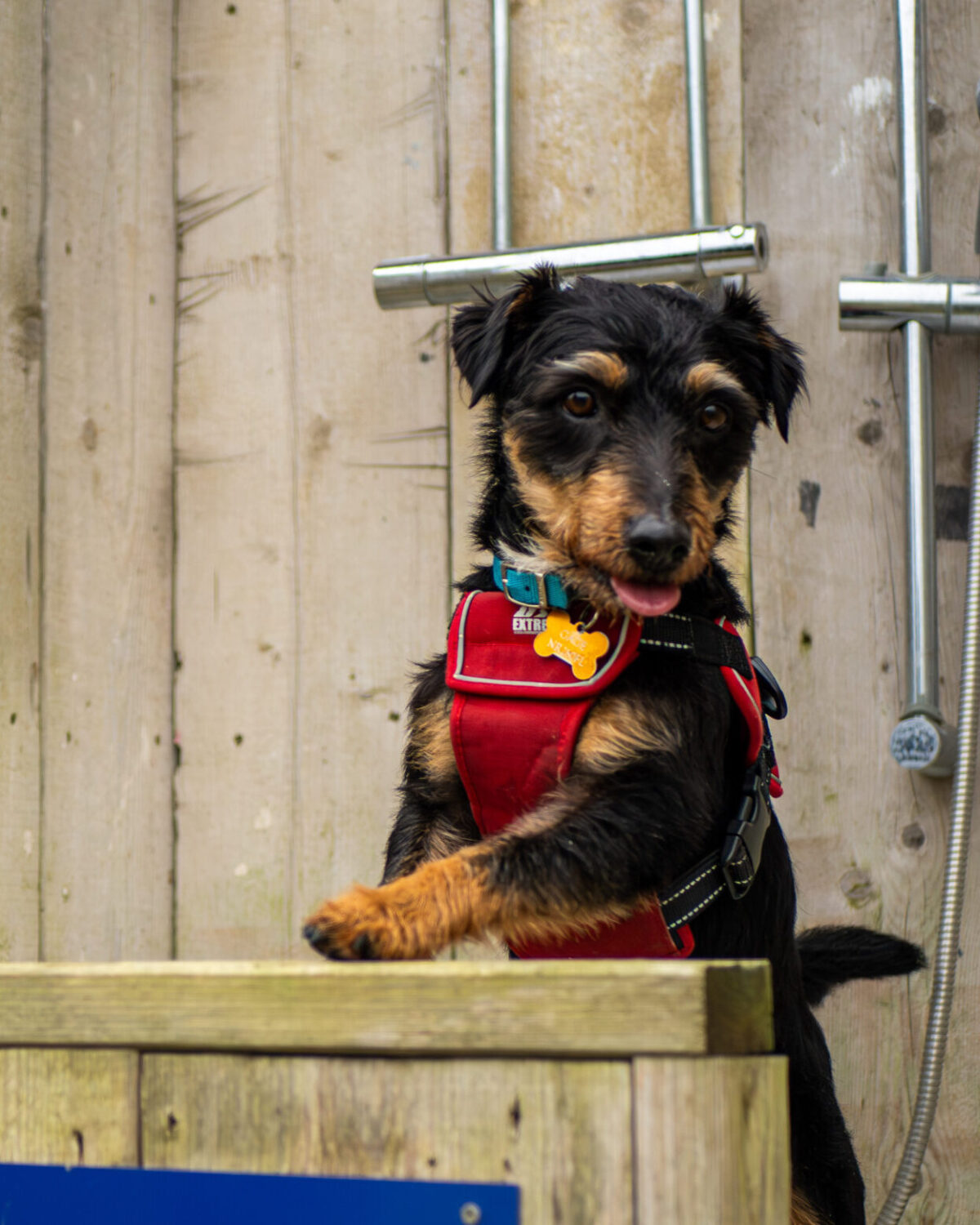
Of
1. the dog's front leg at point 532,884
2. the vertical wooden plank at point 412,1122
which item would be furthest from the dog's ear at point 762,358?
the vertical wooden plank at point 412,1122

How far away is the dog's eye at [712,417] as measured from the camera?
189 centimetres

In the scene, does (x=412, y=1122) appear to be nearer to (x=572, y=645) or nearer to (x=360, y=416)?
(x=572, y=645)

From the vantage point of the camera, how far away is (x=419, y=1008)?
44.0 inches

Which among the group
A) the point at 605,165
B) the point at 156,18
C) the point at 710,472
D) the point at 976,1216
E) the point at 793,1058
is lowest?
the point at 976,1216

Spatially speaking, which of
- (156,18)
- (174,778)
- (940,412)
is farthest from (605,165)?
(174,778)

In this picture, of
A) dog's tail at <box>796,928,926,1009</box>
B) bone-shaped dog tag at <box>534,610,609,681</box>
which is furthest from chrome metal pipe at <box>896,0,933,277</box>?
dog's tail at <box>796,928,926,1009</box>

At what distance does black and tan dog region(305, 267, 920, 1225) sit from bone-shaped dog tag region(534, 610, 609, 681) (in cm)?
4

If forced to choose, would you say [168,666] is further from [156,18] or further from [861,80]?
[861,80]

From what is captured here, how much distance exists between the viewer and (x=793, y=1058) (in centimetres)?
193

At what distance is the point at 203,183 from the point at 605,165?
2.91 feet

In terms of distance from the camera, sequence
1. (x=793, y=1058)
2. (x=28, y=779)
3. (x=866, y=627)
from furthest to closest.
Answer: (x=28, y=779) → (x=866, y=627) → (x=793, y=1058)

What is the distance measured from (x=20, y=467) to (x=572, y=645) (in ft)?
4.90

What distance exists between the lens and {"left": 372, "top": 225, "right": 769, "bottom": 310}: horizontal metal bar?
2291mm

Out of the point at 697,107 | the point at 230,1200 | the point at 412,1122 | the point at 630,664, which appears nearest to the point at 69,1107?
the point at 230,1200
